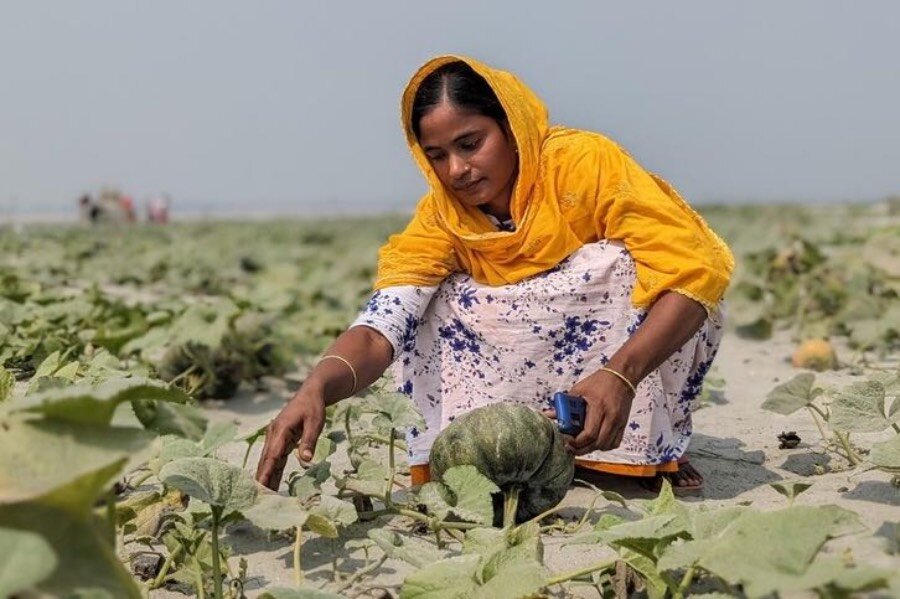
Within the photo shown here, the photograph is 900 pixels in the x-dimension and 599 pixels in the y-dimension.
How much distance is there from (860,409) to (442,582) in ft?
3.95

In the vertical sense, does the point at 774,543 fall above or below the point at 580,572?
above

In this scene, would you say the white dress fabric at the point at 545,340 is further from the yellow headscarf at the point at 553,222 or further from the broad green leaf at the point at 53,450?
the broad green leaf at the point at 53,450

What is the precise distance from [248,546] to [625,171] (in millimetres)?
1419

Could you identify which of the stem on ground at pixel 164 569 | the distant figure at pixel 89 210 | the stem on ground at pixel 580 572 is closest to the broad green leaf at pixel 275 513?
the stem on ground at pixel 164 569

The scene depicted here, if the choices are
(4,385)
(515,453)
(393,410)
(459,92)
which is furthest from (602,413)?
(4,385)

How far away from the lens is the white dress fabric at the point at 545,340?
2.88m

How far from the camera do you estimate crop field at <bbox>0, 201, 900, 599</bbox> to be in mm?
1338

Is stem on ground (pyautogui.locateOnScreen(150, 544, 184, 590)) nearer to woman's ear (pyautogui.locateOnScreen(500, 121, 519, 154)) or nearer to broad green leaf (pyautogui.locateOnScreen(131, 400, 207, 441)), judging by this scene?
broad green leaf (pyautogui.locateOnScreen(131, 400, 207, 441))

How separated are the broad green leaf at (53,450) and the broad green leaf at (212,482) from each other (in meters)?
0.58

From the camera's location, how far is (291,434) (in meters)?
2.45

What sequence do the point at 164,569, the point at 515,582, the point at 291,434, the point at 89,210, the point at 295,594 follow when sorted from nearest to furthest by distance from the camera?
the point at 295,594 < the point at 515,582 < the point at 164,569 < the point at 291,434 < the point at 89,210

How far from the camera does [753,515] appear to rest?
1.61 m

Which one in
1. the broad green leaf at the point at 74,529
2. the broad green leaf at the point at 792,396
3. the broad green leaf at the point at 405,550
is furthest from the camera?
the broad green leaf at the point at 792,396

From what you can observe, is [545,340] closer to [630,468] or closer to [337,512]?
[630,468]
